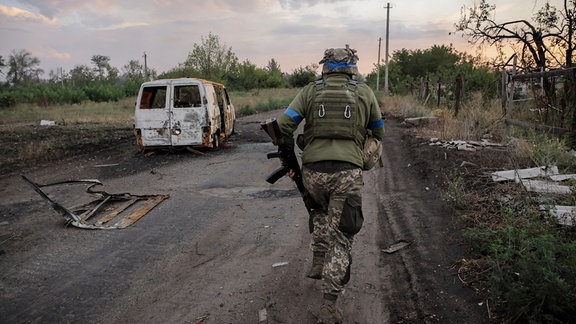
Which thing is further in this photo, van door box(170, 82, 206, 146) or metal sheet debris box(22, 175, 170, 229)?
van door box(170, 82, 206, 146)

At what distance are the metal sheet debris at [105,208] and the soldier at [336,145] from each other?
3.19m

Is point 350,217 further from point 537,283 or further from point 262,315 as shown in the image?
point 537,283

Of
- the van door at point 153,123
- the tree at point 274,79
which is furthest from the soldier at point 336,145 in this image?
the tree at point 274,79

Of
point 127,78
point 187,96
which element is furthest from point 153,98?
point 127,78

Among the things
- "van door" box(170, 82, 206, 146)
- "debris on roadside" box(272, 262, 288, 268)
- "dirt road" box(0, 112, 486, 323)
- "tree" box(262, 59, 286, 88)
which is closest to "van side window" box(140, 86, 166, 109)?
"van door" box(170, 82, 206, 146)

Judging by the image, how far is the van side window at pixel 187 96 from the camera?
11673mm

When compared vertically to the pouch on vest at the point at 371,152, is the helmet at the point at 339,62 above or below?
above

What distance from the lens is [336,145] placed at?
340 cm

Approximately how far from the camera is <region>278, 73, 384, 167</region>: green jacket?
11.1ft

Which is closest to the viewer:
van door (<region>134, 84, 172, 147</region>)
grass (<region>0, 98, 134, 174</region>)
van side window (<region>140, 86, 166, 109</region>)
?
grass (<region>0, 98, 134, 174</region>)

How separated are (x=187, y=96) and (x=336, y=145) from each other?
9.31 m

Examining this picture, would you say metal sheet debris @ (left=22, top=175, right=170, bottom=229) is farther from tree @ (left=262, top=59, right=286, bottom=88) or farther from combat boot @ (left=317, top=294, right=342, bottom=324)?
tree @ (left=262, top=59, right=286, bottom=88)

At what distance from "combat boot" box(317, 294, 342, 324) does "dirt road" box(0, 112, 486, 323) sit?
0.50 feet

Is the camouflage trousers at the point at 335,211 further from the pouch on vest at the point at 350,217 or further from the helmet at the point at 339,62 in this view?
the helmet at the point at 339,62
